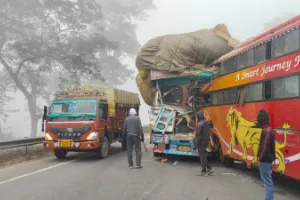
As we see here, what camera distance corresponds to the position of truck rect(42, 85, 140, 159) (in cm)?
1123

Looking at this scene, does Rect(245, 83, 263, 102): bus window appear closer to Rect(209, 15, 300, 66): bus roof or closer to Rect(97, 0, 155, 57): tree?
Rect(209, 15, 300, 66): bus roof

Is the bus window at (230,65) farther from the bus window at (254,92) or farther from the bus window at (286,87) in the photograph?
the bus window at (286,87)

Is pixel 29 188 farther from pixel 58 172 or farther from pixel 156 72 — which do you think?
pixel 156 72

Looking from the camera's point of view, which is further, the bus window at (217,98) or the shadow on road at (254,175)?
the bus window at (217,98)

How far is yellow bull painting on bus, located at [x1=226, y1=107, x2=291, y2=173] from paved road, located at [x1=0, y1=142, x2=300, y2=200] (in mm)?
677

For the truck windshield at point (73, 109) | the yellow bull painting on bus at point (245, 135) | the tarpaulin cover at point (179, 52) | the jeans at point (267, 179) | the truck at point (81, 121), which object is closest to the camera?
the jeans at point (267, 179)

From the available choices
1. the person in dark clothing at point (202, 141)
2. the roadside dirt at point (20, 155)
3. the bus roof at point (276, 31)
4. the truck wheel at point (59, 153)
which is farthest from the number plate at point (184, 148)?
the roadside dirt at point (20, 155)

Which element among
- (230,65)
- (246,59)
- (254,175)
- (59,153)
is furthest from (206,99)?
(59,153)

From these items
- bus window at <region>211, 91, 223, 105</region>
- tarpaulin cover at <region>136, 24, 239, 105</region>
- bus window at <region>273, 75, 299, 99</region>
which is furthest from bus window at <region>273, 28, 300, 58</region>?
tarpaulin cover at <region>136, 24, 239, 105</region>

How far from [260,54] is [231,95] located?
202cm

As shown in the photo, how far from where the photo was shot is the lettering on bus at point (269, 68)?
655 cm

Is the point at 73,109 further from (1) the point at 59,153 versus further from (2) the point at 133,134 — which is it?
(2) the point at 133,134

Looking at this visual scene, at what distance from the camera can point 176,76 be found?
40.0 ft

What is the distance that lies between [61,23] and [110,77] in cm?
1461
